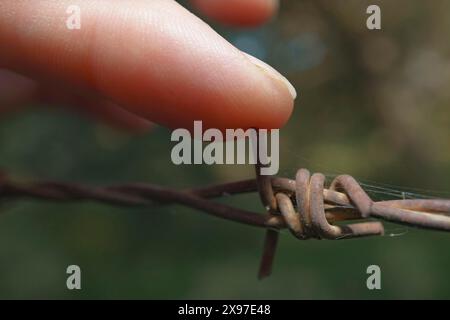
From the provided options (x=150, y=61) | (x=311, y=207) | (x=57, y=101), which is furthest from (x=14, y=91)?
(x=311, y=207)

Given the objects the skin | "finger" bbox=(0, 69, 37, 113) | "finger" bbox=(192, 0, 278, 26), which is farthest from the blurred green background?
the skin

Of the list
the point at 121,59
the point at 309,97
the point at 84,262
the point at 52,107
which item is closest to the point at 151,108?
the point at 121,59

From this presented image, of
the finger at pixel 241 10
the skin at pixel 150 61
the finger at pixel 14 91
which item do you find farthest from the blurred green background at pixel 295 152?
the skin at pixel 150 61

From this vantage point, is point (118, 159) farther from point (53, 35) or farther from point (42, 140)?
point (53, 35)

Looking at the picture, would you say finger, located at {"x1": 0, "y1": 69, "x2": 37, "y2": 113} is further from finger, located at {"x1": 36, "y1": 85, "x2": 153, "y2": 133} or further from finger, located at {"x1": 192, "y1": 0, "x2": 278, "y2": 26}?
finger, located at {"x1": 192, "y1": 0, "x2": 278, "y2": 26}

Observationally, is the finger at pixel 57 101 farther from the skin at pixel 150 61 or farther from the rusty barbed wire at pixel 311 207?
the rusty barbed wire at pixel 311 207
